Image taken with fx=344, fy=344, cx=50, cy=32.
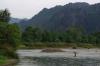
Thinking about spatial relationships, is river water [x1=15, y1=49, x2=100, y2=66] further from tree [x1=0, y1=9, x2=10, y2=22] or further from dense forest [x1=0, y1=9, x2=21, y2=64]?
tree [x1=0, y1=9, x2=10, y2=22]

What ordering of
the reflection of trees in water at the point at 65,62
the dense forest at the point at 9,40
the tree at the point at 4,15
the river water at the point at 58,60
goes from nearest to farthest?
the reflection of trees in water at the point at 65,62
the river water at the point at 58,60
the dense forest at the point at 9,40
the tree at the point at 4,15

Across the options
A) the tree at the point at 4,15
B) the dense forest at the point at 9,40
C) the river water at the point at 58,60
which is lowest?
the river water at the point at 58,60

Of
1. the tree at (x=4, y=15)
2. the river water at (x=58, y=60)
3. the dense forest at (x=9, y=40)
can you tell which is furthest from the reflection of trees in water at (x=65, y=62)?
the tree at (x=4, y=15)

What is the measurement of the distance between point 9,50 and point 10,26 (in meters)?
17.4

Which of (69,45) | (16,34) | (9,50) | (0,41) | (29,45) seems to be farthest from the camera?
(69,45)

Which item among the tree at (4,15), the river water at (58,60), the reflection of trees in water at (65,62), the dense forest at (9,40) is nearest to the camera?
the reflection of trees in water at (65,62)

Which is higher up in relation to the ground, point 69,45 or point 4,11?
point 4,11

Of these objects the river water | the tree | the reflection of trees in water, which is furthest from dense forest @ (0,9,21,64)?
the tree

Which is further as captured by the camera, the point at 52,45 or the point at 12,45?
the point at 52,45

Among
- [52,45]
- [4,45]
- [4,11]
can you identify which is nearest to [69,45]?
[52,45]

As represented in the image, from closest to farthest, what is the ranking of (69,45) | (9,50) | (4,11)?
1. (9,50)
2. (4,11)
3. (69,45)

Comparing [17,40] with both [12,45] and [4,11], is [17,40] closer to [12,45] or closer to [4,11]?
[12,45]

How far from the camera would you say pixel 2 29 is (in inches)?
3280

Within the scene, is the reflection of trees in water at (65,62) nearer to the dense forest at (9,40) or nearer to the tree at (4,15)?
the dense forest at (9,40)
